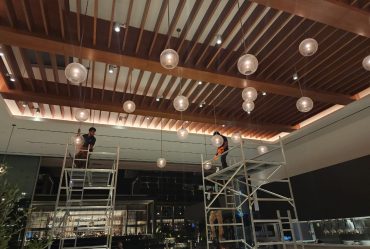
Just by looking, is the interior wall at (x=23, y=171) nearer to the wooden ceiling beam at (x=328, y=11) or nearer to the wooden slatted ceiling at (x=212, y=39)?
the wooden slatted ceiling at (x=212, y=39)

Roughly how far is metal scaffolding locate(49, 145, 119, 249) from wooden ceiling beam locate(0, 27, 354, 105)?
1.74 m

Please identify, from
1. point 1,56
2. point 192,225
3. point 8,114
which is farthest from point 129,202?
point 1,56

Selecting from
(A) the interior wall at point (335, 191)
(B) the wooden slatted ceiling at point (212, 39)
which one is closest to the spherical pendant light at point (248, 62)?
(B) the wooden slatted ceiling at point (212, 39)

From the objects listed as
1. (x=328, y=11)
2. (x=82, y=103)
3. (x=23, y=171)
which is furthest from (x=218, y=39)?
(x=23, y=171)

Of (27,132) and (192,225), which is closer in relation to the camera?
(27,132)

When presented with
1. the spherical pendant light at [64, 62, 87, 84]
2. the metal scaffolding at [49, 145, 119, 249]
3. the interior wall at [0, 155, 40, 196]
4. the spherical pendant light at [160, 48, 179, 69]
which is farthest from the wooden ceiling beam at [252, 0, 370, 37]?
the interior wall at [0, 155, 40, 196]

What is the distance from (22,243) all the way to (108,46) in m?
6.85

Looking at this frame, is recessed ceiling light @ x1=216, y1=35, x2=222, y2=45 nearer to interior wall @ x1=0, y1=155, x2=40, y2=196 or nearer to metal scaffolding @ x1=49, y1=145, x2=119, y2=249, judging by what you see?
metal scaffolding @ x1=49, y1=145, x2=119, y2=249

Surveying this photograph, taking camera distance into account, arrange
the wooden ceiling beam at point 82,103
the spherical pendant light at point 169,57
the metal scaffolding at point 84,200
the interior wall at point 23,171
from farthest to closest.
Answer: the interior wall at point 23,171
the wooden ceiling beam at point 82,103
the metal scaffolding at point 84,200
the spherical pendant light at point 169,57

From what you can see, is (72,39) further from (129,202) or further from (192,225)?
(192,225)

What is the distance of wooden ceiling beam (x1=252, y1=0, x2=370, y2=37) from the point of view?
363 cm

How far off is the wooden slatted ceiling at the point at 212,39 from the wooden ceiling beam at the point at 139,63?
126 mm

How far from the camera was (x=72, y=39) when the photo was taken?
4.32 meters

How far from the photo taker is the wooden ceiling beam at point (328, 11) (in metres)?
3.63
